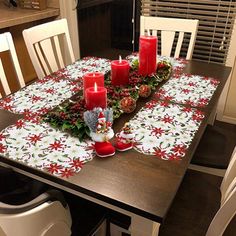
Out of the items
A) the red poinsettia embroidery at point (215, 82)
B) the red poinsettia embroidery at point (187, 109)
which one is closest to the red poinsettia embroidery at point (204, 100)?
the red poinsettia embroidery at point (187, 109)

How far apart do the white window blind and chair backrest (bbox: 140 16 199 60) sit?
0.59 m

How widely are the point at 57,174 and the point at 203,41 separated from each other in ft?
7.23

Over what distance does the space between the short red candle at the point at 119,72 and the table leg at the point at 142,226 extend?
2.43 ft

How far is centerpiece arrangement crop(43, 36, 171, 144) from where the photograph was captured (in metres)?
1.14

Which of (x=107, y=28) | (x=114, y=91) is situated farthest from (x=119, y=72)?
(x=107, y=28)

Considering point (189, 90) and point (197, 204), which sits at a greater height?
point (189, 90)

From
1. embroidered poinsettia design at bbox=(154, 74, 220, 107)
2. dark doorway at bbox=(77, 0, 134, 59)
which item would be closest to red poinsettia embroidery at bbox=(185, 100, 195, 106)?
embroidered poinsettia design at bbox=(154, 74, 220, 107)

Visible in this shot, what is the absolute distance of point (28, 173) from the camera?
38.3 inches

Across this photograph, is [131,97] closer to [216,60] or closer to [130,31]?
[216,60]

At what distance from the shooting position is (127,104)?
3.99 ft

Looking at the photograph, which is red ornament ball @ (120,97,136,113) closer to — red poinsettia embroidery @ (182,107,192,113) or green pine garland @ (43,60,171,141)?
green pine garland @ (43,60,171,141)

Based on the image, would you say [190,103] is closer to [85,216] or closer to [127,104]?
[127,104]

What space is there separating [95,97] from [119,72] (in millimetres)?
308

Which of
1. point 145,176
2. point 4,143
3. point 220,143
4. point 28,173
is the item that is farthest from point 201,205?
point 4,143
